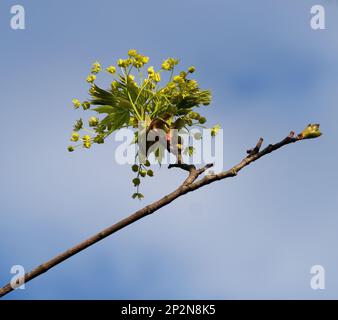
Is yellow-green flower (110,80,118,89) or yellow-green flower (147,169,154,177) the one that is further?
yellow-green flower (110,80,118,89)

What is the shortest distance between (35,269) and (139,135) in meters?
2.08

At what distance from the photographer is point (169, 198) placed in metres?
4.14

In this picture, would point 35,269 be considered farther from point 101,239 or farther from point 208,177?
point 208,177

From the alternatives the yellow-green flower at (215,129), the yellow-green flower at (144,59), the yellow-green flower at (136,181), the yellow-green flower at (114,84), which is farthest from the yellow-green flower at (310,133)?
the yellow-green flower at (114,84)

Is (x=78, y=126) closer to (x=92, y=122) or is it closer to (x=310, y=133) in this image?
(x=92, y=122)

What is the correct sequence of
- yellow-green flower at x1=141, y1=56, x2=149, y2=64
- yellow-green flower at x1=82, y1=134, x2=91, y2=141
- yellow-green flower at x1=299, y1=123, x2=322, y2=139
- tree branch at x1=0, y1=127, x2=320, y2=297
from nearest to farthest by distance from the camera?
1. tree branch at x1=0, y1=127, x2=320, y2=297
2. yellow-green flower at x1=299, y1=123, x2=322, y2=139
3. yellow-green flower at x1=82, y1=134, x2=91, y2=141
4. yellow-green flower at x1=141, y1=56, x2=149, y2=64

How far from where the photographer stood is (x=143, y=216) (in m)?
3.94

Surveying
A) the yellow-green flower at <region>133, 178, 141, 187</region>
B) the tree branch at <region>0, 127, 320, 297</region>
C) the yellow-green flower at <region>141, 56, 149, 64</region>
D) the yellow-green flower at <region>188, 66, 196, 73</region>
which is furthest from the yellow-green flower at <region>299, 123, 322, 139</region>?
the yellow-green flower at <region>141, 56, 149, 64</region>

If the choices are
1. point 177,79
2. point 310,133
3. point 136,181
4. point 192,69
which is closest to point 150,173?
point 136,181

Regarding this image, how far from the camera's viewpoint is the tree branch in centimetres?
380

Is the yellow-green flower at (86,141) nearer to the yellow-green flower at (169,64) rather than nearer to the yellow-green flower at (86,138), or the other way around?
the yellow-green flower at (86,138)

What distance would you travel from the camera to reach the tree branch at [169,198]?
12.5 ft

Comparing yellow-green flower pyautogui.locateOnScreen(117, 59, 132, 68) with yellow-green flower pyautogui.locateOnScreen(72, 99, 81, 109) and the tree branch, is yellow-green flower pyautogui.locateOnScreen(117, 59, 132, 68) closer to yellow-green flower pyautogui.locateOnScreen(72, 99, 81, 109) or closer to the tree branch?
yellow-green flower pyautogui.locateOnScreen(72, 99, 81, 109)

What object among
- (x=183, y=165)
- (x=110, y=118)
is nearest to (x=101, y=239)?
(x=183, y=165)
